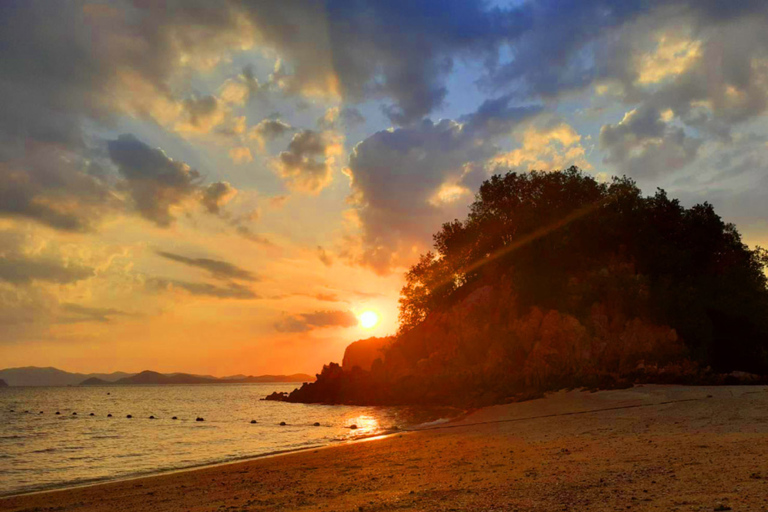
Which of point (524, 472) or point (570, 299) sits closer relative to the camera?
point (524, 472)

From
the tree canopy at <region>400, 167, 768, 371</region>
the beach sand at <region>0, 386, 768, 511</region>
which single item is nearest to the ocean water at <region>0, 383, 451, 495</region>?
the beach sand at <region>0, 386, 768, 511</region>

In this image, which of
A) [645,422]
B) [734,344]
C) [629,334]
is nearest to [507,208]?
[629,334]

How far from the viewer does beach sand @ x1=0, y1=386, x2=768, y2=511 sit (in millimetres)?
8391

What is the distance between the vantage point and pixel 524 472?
36.3 feet

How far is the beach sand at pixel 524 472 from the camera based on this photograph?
839 centimetres

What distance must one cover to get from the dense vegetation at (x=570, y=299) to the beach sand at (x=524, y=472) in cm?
1674

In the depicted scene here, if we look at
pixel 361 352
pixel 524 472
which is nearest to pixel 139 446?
pixel 524 472

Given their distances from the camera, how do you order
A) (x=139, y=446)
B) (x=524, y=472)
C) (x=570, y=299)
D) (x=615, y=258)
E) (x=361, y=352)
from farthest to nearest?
(x=361, y=352) → (x=615, y=258) → (x=570, y=299) → (x=139, y=446) → (x=524, y=472)

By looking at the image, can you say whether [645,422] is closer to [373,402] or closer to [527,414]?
[527,414]

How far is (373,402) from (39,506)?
44.8 meters

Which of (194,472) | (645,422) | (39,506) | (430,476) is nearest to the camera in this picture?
(430,476)

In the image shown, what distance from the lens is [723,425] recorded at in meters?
14.8

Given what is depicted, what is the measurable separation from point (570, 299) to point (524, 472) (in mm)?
36572

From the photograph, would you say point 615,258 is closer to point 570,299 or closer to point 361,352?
point 570,299
